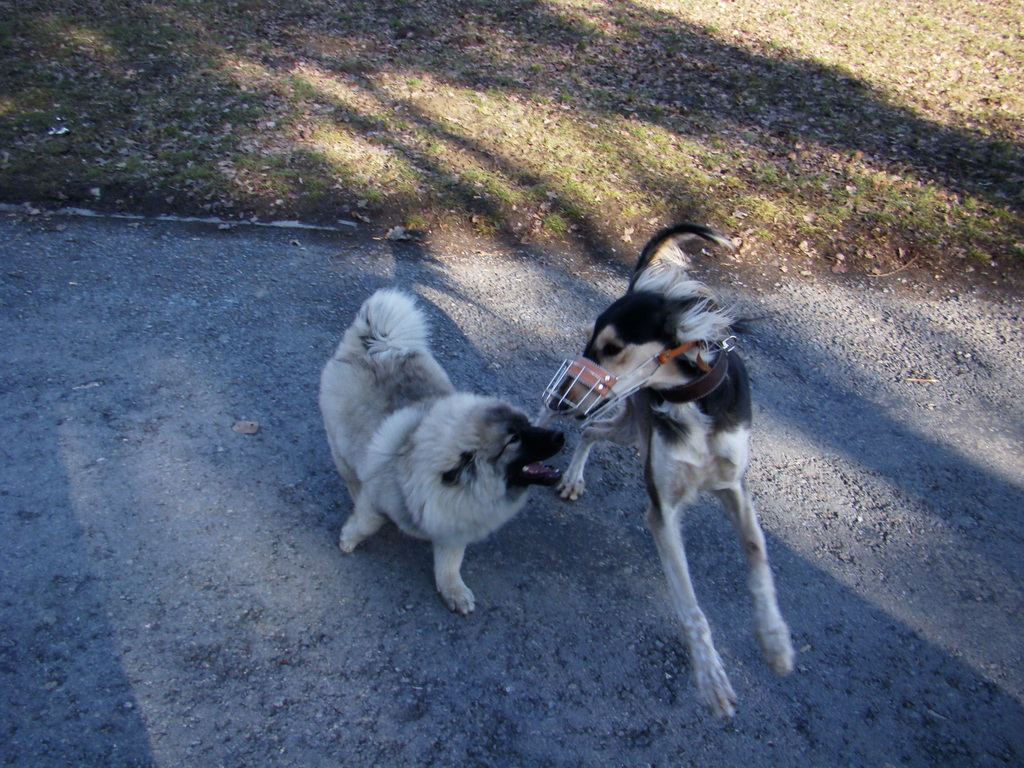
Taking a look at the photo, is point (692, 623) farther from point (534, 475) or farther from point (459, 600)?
point (459, 600)

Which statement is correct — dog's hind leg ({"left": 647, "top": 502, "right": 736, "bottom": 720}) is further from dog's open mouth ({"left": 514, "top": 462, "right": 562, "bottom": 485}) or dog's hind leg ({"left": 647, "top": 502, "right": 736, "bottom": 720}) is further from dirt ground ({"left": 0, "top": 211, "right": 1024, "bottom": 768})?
dog's open mouth ({"left": 514, "top": 462, "right": 562, "bottom": 485})

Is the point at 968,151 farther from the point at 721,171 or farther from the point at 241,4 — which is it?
Result: the point at 241,4

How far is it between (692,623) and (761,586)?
0.40m

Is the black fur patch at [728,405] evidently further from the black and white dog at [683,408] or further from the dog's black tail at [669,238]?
the dog's black tail at [669,238]

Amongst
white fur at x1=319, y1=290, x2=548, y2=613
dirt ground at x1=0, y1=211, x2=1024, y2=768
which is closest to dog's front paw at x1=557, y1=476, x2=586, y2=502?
dirt ground at x1=0, y1=211, x2=1024, y2=768

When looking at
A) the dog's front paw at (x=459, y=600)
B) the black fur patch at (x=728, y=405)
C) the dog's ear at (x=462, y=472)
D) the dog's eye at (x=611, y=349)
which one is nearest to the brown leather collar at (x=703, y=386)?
the black fur patch at (x=728, y=405)

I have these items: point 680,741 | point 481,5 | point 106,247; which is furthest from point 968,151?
point 106,247

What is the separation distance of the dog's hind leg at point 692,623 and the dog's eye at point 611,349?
2.49 ft

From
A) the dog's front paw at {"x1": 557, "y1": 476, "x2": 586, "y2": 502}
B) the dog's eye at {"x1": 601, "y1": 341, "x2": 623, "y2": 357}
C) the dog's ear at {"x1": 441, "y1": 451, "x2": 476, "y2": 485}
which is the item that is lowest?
the dog's front paw at {"x1": 557, "y1": 476, "x2": 586, "y2": 502}

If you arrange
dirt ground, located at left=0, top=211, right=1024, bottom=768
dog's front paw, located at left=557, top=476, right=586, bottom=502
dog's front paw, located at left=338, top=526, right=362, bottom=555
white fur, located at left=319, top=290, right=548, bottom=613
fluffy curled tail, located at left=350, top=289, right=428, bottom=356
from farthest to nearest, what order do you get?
dog's front paw, located at left=557, top=476, right=586, bottom=502, fluffy curled tail, located at left=350, top=289, right=428, bottom=356, dog's front paw, located at left=338, top=526, right=362, bottom=555, white fur, located at left=319, top=290, right=548, bottom=613, dirt ground, located at left=0, top=211, right=1024, bottom=768

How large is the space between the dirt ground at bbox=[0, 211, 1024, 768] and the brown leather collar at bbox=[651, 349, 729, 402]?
109 centimetres

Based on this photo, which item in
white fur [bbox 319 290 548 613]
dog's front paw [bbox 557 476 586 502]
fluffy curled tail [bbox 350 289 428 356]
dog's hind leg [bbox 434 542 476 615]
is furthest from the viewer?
dog's front paw [bbox 557 476 586 502]

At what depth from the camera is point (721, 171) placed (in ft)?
25.7

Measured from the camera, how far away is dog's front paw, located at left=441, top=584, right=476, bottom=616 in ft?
10.5
